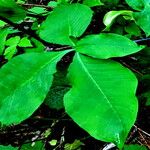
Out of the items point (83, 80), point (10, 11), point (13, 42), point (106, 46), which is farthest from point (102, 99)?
point (13, 42)

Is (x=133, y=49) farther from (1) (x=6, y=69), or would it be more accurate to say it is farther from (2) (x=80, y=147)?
(2) (x=80, y=147)

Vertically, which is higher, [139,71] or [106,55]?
[106,55]

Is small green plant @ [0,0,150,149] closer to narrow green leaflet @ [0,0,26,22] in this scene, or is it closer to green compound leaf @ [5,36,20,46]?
narrow green leaflet @ [0,0,26,22]

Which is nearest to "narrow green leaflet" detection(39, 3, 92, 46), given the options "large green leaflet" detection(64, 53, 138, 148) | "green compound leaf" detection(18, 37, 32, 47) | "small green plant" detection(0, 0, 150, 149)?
"small green plant" detection(0, 0, 150, 149)

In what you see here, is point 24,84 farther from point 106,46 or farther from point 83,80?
point 106,46

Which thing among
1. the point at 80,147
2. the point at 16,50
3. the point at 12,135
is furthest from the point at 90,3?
the point at 12,135

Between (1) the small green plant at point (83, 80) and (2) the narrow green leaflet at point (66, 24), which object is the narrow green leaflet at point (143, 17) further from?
(2) the narrow green leaflet at point (66, 24)

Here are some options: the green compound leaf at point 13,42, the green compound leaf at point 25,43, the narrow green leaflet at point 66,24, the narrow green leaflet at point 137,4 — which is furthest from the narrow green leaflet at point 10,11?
the green compound leaf at point 13,42
